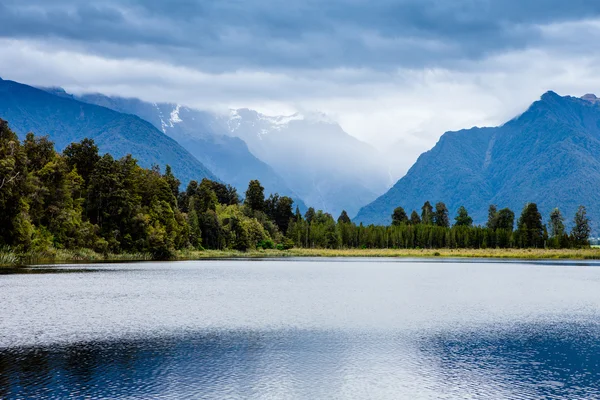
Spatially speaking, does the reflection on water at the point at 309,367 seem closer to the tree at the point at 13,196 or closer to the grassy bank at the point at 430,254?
the tree at the point at 13,196

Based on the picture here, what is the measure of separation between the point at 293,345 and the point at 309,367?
4.73 metres

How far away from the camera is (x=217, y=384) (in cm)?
2286

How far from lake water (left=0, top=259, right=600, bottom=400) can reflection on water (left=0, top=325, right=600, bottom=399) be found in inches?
2.9

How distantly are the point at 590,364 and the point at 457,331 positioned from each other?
30.6 feet

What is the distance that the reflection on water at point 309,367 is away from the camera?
22016mm

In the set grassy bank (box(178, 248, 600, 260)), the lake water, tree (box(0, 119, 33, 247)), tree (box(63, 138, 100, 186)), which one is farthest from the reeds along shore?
the lake water

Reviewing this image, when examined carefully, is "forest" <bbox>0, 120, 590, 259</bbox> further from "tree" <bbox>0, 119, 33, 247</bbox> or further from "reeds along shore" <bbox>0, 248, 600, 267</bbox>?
"reeds along shore" <bbox>0, 248, 600, 267</bbox>

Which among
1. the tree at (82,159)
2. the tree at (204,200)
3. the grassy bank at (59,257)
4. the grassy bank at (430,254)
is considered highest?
the tree at (82,159)

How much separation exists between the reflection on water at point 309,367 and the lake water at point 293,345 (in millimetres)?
72

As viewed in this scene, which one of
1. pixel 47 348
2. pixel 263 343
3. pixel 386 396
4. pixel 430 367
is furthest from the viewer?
pixel 263 343

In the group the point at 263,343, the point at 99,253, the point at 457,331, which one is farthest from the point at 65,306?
the point at 99,253

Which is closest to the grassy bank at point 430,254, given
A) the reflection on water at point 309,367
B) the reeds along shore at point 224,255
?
the reeds along shore at point 224,255

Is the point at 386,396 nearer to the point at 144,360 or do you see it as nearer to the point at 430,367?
the point at 430,367

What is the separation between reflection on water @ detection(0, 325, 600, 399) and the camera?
22.0 metres
